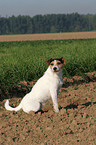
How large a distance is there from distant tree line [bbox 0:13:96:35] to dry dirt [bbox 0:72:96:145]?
111871 millimetres

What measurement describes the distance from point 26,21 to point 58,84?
11988 centimetres

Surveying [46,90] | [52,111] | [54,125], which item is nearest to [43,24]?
[52,111]

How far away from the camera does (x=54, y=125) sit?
12.8 ft

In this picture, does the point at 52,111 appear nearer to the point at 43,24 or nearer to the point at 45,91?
A: the point at 45,91

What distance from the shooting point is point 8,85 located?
18.9 ft

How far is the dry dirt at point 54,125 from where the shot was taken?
3438 mm

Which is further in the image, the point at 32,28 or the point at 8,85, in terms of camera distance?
the point at 32,28

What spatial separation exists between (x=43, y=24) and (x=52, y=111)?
116892 millimetres

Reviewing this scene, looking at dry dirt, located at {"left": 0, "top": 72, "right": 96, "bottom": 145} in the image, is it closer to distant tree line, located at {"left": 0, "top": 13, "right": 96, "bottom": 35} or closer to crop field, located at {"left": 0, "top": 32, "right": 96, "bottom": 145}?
crop field, located at {"left": 0, "top": 32, "right": 96, "bottom": 145}

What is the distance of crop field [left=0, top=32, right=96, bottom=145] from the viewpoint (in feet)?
11.6

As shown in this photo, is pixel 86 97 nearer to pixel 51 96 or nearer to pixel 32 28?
pixel 51 96

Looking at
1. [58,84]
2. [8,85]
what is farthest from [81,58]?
[58,84]

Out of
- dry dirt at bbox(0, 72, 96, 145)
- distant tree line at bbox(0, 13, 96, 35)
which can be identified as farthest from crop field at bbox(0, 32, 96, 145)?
distant tree line at bbox(0, 13, 96, 35)

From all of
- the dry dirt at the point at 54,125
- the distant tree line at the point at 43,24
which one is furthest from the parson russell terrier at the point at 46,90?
the distant tree line at the point at 43,24
